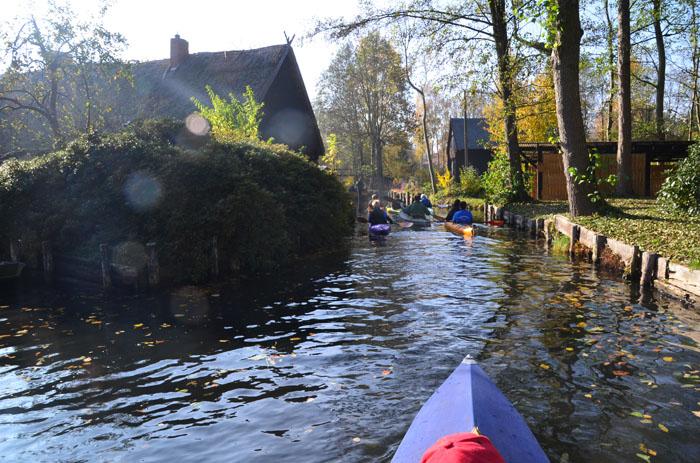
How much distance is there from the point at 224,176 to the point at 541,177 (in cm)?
1894

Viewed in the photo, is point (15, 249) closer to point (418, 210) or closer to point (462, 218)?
point (462, 218)

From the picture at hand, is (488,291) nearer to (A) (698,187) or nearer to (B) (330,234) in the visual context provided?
(A) (698,187)

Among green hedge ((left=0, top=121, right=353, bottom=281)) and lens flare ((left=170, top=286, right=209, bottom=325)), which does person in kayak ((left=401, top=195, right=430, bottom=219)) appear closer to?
green hedge ((left=0, top=121, right=353, bottom=281))

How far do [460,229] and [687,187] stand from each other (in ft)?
26.2

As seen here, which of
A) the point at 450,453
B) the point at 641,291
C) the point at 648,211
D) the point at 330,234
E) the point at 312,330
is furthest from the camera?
the point at 330,234

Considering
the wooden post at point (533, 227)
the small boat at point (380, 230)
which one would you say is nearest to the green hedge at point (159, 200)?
the small boat at point (380, 230)

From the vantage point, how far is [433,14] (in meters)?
23.1

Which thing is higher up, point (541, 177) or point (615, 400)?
point (541, 177)

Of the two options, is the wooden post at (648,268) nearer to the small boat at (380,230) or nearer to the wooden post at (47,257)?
the small boat at (380,230)

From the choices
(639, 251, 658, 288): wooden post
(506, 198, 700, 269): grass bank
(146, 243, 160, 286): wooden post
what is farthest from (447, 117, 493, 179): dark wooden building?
(146, 243, 160, 286): wooden post

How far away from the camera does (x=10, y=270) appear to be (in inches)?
520

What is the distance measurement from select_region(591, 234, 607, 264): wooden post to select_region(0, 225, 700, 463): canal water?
71 cm

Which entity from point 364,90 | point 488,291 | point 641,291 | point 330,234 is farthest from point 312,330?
point 364,90

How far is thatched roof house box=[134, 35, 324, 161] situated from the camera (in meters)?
25.8
